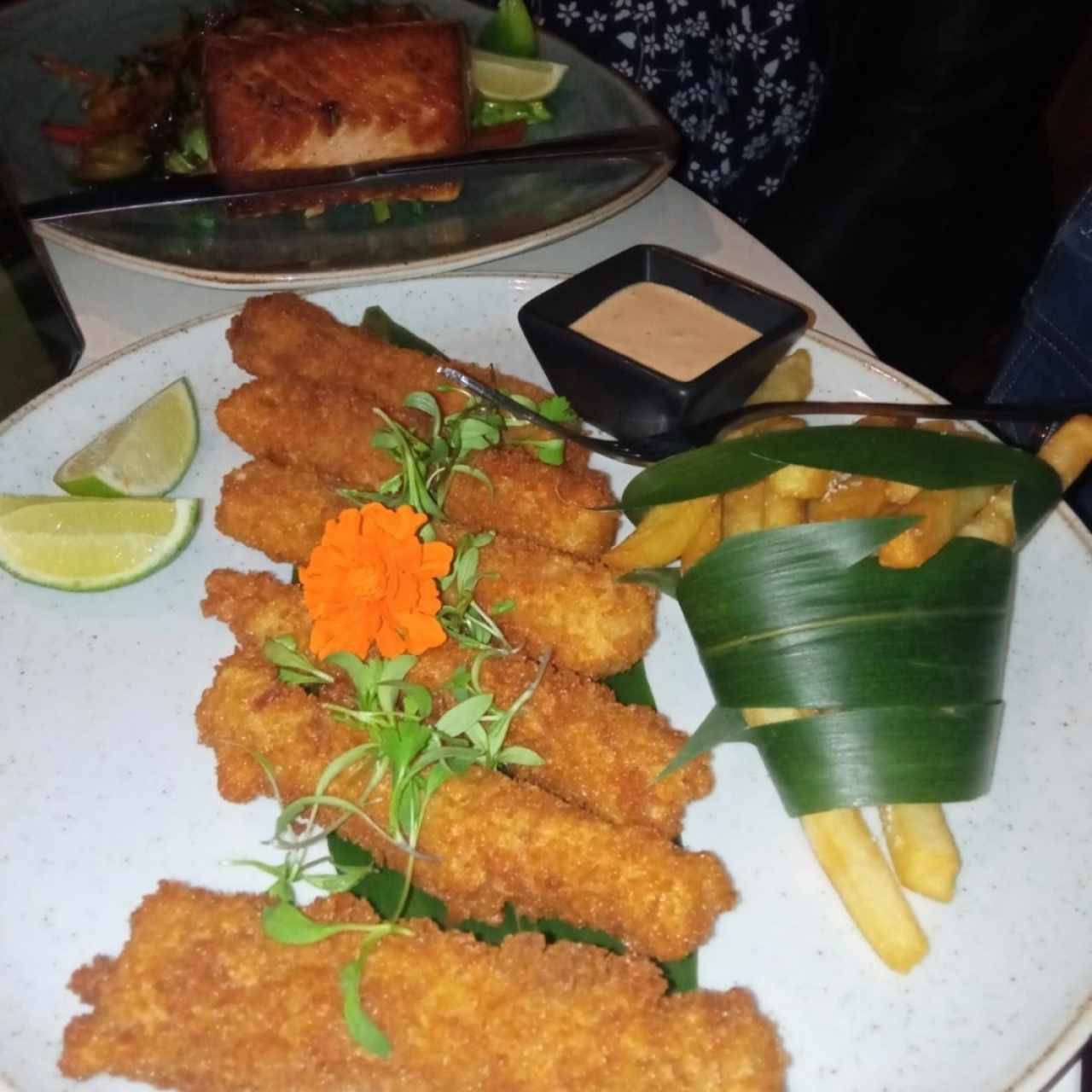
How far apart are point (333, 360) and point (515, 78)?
1.25 meters

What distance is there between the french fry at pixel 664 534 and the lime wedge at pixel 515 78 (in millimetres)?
1704

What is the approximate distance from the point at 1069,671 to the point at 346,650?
1237 millimetres

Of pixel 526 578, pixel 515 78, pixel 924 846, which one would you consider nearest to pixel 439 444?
pixel 526 578

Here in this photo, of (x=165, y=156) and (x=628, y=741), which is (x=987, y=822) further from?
(x=165, y=156)

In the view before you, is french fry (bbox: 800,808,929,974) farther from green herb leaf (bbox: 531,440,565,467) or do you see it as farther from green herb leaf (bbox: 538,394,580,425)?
green herb leaf (bbox: 538,394,580,425)

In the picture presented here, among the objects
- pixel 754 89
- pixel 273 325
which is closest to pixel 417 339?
pixel 273 325

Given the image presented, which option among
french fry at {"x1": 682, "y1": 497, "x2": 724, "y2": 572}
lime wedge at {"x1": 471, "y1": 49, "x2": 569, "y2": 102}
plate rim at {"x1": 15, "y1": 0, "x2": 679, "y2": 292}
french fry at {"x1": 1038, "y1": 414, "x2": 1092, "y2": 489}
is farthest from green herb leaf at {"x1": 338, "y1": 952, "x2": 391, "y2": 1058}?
lime wedge at {"x1": 471, "y1": 49, "x2": 569, "y2": 102}

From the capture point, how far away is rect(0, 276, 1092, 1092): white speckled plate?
58.2 inches

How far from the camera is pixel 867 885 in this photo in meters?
1.53

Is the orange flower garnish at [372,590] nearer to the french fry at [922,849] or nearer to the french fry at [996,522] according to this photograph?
the french fry at [922,849]

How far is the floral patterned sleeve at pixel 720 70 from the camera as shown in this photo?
354 centimetres

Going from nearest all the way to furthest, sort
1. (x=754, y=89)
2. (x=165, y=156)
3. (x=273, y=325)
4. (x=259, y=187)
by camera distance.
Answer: (x=273, y=325)
(x=259, y=187)
(x=165, y=156)
(x=754, y=89)

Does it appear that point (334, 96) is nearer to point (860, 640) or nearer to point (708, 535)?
point (708, 535)

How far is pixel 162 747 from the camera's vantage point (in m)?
1.80
